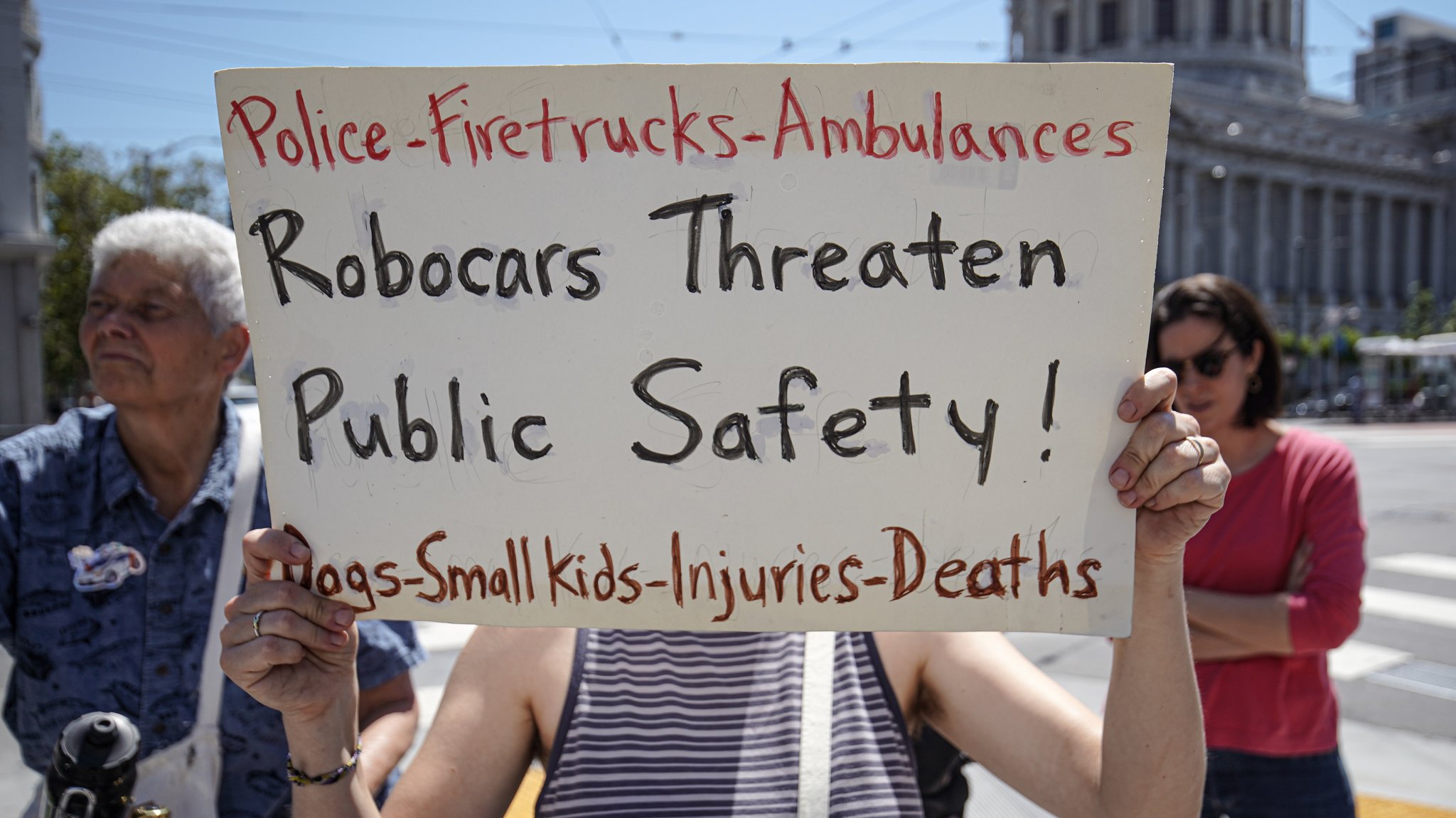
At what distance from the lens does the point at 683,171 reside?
1456 millimetres

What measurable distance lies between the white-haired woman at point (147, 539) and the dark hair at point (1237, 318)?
2.00m

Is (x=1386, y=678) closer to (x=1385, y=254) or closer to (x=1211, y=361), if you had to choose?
(x=1211, y=361)

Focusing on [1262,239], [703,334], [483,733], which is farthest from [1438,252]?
[483,733]

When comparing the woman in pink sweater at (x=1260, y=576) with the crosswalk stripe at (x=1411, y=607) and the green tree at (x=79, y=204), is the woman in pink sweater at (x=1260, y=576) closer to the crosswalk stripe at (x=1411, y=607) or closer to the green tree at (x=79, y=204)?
the crosswalk stripe at (x=1411, y=607)

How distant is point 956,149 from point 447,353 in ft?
2.58

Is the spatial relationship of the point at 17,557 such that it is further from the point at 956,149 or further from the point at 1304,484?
the point at 1304,484

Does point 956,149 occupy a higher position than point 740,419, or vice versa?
point 956,149

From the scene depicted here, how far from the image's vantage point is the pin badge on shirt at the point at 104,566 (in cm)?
202

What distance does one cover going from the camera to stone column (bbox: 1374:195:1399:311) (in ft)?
230

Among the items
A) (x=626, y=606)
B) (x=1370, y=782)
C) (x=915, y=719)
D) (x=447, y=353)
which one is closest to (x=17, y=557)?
(x=447, y=353)

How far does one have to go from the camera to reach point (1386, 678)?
6078mm

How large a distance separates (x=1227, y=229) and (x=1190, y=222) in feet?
8.59

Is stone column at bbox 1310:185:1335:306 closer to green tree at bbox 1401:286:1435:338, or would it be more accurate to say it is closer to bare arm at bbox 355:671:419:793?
green tree at bbox 1401:286:1435:338

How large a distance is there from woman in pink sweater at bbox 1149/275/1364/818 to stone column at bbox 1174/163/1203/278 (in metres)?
61.0
